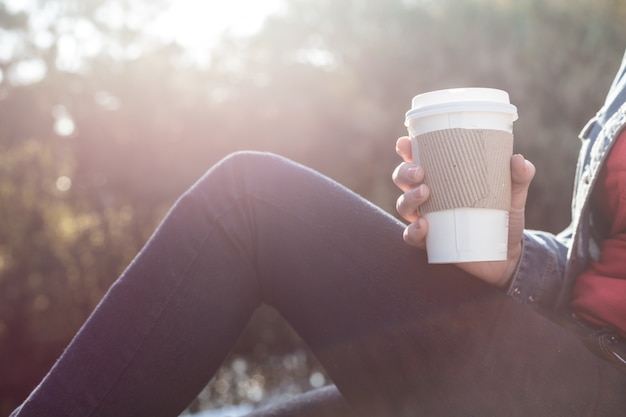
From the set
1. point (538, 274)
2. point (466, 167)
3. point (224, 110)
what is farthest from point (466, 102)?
point (224, 110)

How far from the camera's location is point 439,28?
3291 millimetres

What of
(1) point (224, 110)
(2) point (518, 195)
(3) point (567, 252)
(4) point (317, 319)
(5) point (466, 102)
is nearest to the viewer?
(5) point (466, 102)

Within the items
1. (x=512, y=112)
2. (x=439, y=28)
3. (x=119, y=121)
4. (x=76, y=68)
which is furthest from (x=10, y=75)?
(x=512, y=112)

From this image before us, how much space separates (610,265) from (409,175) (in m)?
0.43

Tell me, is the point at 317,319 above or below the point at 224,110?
below

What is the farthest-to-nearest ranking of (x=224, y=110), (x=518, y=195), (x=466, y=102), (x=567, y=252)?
(x=224, y=110)
(x=567, y=252)
(x=518, y=195)
(x=466, y=102)

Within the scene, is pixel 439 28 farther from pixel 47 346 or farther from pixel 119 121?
pixel 47 346

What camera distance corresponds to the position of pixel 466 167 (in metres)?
0.95

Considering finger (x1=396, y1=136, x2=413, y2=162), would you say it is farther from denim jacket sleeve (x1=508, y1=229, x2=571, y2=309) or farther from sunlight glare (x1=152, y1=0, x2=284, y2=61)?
sunlight glare (x1=152, y1=0, x2=284, y2=61)

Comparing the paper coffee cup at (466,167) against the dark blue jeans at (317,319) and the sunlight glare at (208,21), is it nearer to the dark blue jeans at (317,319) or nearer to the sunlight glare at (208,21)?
the dark blue jeans at (317,319)

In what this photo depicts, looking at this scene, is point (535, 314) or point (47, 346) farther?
point (47, 346)

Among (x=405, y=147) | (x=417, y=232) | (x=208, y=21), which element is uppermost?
(x=208, y=21)

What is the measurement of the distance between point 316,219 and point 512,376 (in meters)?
0.39

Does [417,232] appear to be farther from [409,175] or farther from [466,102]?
[466,102]
